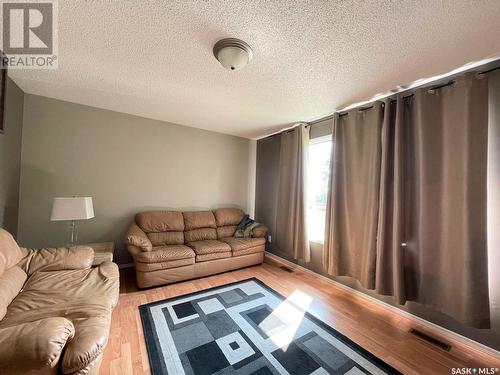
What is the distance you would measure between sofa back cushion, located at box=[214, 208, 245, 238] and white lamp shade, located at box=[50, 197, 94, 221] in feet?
6.32

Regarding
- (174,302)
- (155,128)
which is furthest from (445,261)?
(155,128)

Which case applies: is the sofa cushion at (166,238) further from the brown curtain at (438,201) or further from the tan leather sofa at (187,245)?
the brown curtain at (438,201)

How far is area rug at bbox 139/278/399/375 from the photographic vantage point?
1.47 meters

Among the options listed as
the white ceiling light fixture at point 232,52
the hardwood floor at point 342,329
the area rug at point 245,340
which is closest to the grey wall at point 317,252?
the hardwood floor at point 342,329

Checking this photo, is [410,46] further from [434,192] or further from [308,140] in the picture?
[308,140]

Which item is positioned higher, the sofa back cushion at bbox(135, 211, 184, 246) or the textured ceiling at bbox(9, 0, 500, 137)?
the textured ceiling at bbox(9, 0, 500, 137)

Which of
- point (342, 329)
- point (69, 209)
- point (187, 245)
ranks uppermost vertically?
point (69, 209)

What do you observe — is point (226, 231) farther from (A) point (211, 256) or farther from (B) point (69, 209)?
(B) point (69, 209)

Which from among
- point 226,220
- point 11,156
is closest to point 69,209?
point 11,156

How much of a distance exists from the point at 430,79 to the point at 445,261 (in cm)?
168

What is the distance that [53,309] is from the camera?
1.37 meters

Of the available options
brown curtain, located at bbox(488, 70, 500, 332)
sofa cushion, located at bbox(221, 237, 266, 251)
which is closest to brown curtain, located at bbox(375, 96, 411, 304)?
brown curtain, located at bbox(488, 70, 500, 332)

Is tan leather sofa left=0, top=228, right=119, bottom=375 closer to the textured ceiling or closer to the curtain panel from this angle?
the textured ceiling

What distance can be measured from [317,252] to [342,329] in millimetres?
1233
